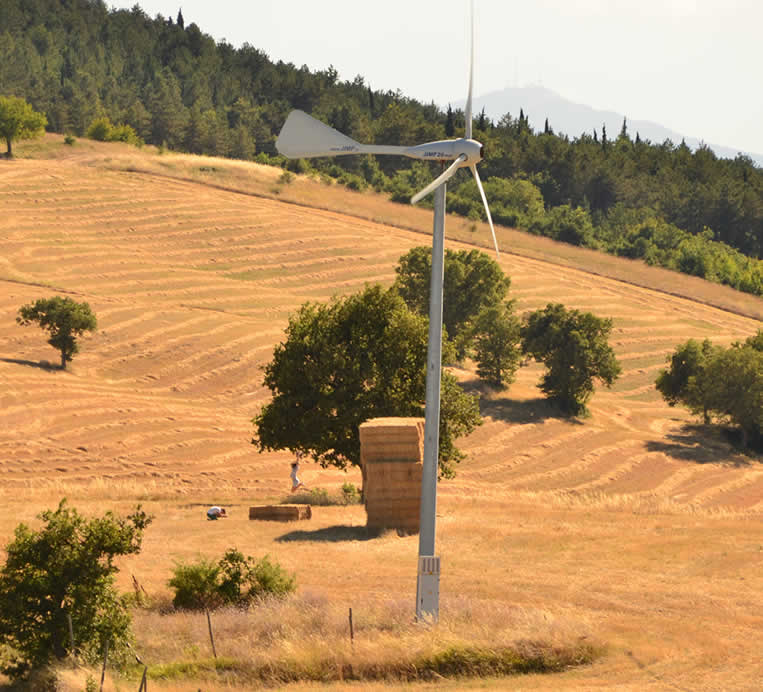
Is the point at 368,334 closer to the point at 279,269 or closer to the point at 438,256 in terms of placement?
the point at 438,256

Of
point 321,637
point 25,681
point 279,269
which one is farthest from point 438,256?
point 279,269

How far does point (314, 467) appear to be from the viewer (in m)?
65.9

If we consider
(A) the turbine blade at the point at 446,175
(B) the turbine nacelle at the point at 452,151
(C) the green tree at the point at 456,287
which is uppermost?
(B) the turbine nacelle at the point at 452,151

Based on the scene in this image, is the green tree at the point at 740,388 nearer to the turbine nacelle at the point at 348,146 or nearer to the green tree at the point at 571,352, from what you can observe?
the green tree at the point at 571,352

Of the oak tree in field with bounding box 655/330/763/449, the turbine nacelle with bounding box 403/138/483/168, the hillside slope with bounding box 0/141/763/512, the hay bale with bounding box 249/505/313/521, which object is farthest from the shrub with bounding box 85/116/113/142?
the turbine nacelle with bounding box 403/138/483/168

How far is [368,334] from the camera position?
49.6 metres

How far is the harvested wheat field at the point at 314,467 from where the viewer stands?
26188mm

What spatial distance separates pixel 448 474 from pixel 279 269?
74258mm

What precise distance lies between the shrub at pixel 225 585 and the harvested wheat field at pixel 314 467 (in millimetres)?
1093

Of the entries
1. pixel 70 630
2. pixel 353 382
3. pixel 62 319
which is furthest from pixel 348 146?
pixel 62 319

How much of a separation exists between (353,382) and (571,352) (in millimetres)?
37896

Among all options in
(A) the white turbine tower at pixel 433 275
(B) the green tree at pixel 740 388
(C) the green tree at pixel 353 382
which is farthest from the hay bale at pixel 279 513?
(B) the green tree at pixel 740 388

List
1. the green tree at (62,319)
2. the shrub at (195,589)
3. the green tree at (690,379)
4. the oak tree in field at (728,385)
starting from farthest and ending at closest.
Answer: the green tree at (690,379) < the green tree at (62,319) < the oak tree in field at (728,385) < the shrub at (195,589)

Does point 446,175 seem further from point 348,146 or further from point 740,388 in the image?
point 740,388
